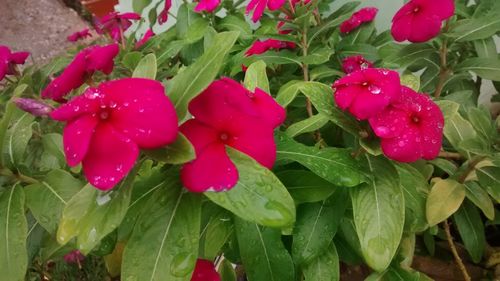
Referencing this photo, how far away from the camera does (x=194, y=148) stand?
1.70ft

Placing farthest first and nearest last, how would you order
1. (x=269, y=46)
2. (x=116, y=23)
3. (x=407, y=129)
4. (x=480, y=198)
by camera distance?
(x=116, y=23) → (x=269, y=46) → (x=480, y=198) → (x=407, y=129)

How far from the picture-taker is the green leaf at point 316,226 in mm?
734

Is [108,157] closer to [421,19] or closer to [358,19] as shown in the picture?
[421,19]

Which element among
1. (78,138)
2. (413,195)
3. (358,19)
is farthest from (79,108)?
(358,19)

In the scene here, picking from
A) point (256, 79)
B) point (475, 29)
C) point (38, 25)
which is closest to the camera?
point (256, 79)

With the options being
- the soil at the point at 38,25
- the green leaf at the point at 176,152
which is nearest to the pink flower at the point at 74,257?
the green leaf at the point at 176,152

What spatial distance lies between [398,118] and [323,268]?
0.30m

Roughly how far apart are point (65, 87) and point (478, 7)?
99 cm

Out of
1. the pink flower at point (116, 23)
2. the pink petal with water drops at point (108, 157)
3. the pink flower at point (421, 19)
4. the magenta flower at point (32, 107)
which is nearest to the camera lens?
the pink petal with water drops at point (108, 157)

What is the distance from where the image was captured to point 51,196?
71 centimetres

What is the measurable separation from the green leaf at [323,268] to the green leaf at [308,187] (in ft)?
0.38

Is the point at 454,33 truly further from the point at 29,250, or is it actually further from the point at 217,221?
the point at 29,250

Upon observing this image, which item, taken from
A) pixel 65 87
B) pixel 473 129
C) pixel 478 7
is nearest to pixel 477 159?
pixel 473 129

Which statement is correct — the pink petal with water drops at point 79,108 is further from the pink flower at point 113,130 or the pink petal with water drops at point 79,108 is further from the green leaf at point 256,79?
the green leaf at point 256,79
